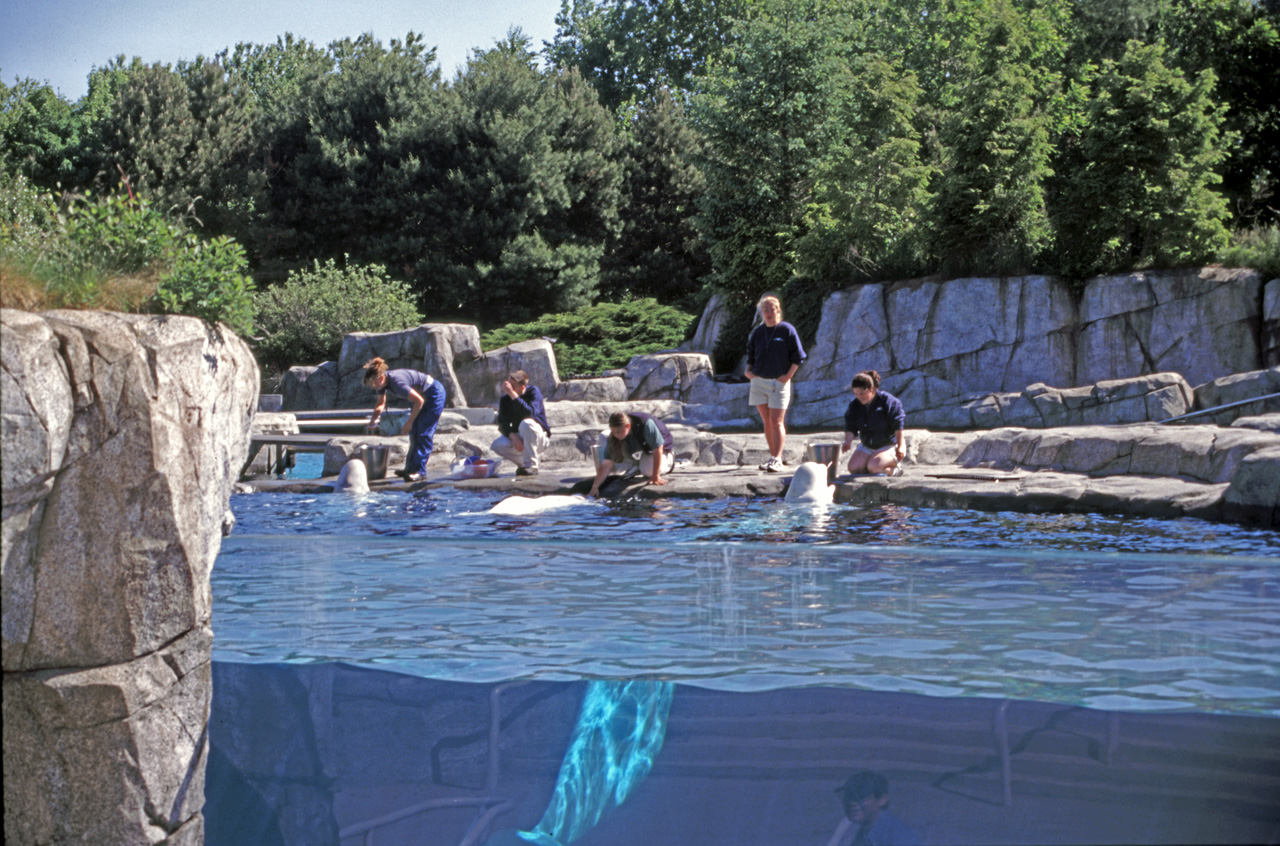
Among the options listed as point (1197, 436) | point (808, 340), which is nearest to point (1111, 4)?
point (808, 340)

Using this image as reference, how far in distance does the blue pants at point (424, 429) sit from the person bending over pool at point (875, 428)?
489 cm

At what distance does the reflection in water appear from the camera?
4.83 m

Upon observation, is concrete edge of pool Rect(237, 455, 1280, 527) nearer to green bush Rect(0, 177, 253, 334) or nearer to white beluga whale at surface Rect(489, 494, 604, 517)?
white beluga whale at surface Rect(489, 494, 604, 517)

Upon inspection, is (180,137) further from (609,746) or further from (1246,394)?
(609,746)

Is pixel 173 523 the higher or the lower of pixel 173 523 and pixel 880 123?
the lower

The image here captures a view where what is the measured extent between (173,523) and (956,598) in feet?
11.7

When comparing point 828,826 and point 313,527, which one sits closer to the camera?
point 828,826

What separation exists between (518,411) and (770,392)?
3.35 m

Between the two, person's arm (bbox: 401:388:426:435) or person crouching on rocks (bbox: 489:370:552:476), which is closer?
person's arm (bbox: 401:388:426:435)

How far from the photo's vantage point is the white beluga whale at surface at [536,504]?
34.3ft

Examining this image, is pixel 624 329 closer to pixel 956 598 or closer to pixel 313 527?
pixel 313 527

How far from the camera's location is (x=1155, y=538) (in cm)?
827

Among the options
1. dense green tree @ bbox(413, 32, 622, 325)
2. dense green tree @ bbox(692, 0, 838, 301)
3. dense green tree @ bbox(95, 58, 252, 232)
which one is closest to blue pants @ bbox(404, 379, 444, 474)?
dense green tree @ bbox(692, 0, 838, 301)

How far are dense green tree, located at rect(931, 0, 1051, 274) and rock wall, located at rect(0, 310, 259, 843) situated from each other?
774 inches
